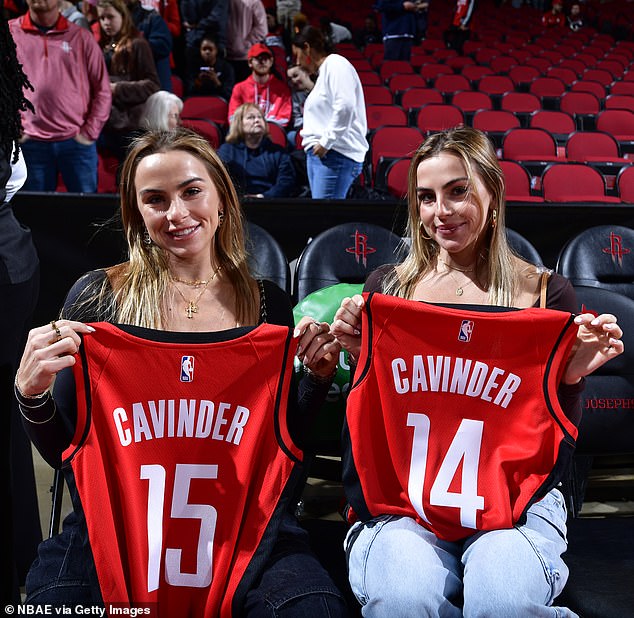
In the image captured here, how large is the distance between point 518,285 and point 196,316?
2.84 ft

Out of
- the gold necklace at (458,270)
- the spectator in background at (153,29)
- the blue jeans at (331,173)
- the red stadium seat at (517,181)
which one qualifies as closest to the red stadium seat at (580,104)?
the red stadium seat at (517,181)

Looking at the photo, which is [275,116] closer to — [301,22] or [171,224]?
[301,22]

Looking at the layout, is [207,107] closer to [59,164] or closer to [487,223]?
[59,164]

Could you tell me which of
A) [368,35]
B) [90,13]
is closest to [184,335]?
[90,13]

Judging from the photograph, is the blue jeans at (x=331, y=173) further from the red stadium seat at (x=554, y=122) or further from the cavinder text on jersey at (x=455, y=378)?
the red stadium seat at (x=554, y=122)

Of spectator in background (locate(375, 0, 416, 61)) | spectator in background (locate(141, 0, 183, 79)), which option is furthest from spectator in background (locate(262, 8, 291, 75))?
spectator in background (locate(375, 0, 416, 61))

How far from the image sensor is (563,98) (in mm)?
8898

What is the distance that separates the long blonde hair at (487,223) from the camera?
6.79 ft

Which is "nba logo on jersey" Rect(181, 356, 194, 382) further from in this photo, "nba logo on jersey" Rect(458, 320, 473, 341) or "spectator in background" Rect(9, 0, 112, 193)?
"spectator in background" Rect(9, 0, 112, 193)

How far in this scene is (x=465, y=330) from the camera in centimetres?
187

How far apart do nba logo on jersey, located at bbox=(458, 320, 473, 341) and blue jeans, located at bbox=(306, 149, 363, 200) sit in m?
2.90

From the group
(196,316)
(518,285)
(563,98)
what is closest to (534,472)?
(518,285)

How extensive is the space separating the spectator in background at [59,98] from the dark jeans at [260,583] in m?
3.21

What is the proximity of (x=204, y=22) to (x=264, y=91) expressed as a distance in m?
1.54
